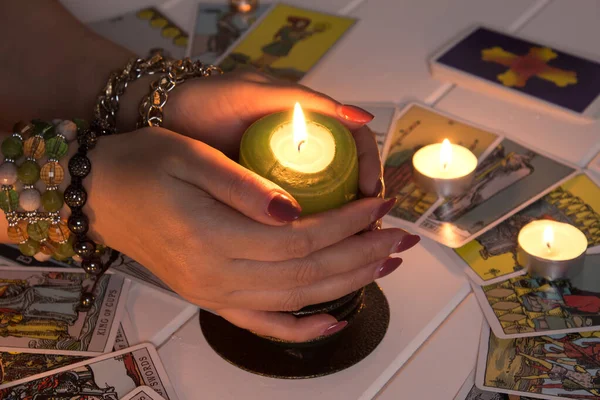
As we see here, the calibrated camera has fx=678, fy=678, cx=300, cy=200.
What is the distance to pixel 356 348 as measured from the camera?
2.44ft

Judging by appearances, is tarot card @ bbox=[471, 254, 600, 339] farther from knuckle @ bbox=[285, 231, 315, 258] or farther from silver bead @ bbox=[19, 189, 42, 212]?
silver bead @ bbox=[19, 189, 42, 212]

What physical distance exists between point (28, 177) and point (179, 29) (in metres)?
0.61

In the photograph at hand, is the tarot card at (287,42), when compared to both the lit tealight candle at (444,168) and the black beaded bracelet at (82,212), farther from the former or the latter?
the black beaded bracelet at (82,212)

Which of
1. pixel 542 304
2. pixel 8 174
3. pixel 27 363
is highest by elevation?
pixel 542 304

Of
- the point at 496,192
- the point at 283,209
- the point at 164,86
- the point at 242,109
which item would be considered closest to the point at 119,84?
→ the point at 164,86

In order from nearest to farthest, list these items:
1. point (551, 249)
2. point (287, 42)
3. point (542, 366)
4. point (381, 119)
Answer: point (542, 366)
point (551, 249)
point (381, 119)
point (287, 42)

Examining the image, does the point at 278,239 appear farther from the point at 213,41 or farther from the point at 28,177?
the point at 213,41

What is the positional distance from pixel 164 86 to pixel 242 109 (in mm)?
126

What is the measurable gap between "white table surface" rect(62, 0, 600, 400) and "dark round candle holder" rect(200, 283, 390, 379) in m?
0.01

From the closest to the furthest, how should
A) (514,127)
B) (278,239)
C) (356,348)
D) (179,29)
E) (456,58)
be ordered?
(278,239), (356,348), (514,127), (456,58), (179,29)

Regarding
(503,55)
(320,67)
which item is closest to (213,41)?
(320,67)

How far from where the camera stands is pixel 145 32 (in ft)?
4.13

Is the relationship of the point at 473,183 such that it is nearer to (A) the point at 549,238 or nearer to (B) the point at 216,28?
(A) the point at 549,238

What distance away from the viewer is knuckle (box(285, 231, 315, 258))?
639mm
